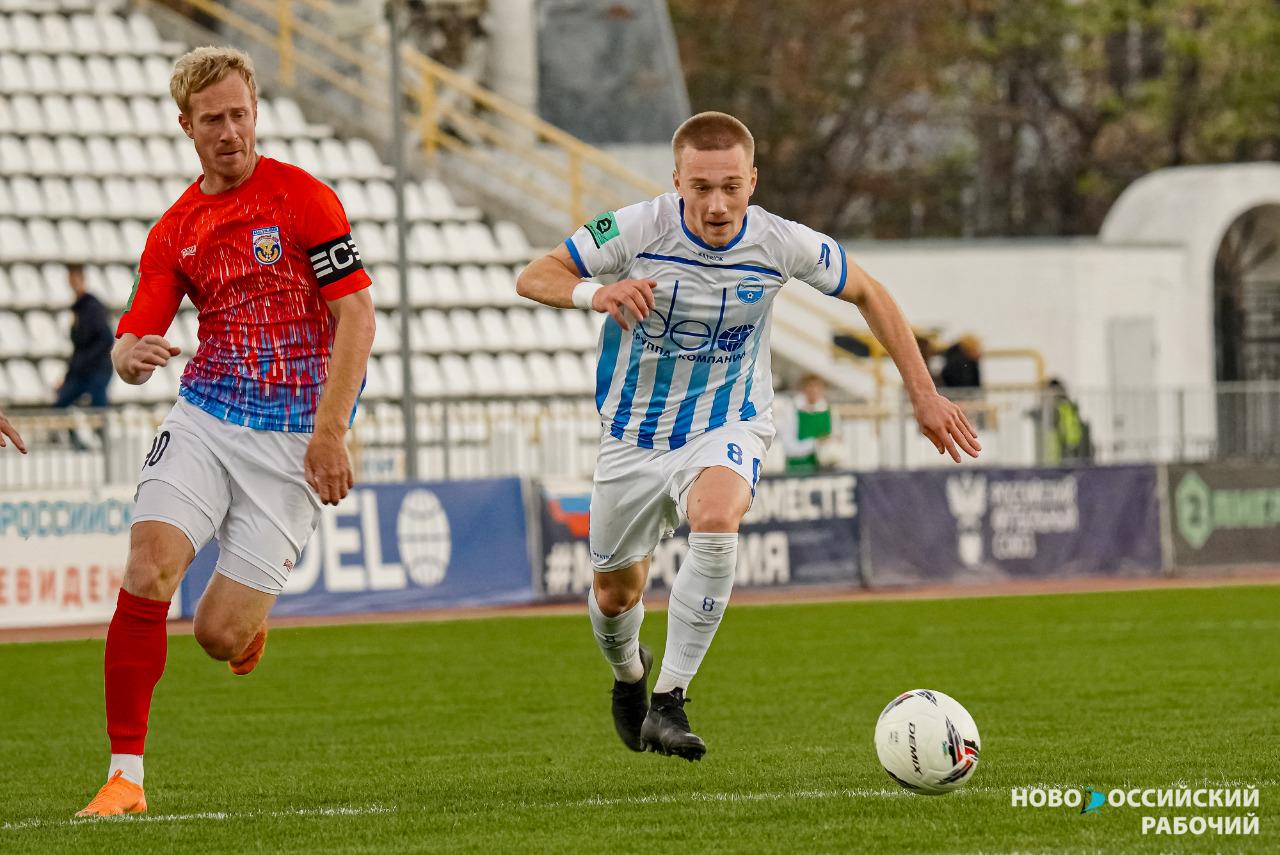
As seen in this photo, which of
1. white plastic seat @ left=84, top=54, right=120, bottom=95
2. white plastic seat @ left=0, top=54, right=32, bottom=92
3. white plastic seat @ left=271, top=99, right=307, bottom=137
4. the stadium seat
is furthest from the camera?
white plastic seat @ left=271, top=99, right=307, bottom=137

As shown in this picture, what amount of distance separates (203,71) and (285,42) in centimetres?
2089

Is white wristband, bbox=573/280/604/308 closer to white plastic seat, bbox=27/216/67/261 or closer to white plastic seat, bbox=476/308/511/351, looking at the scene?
white plastic seat, bbox=476/308/511/351

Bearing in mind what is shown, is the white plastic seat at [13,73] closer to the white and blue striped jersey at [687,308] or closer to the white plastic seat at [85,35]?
the white plastic seat at [85,35]

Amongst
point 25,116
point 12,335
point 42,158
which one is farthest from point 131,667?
point 25,116

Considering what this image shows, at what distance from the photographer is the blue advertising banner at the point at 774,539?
18.4 meters

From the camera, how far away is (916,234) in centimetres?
4666

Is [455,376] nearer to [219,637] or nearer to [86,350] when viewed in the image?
[86,350]

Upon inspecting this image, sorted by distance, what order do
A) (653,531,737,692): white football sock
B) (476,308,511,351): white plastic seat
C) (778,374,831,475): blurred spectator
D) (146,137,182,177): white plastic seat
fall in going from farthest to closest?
(146,137,182,177): white plastic seat
(476,308,511,351): white plastic seat
(778,374,831,475): blurred spectator
(653,531,737,692): white football sock

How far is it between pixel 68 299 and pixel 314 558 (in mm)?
6952

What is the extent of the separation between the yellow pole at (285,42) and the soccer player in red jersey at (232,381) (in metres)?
20.5

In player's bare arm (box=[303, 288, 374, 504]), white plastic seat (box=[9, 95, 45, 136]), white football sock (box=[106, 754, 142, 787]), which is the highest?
white plastic seat (box=[9, 95, 45, 136])

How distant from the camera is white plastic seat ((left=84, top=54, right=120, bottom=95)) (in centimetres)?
2616

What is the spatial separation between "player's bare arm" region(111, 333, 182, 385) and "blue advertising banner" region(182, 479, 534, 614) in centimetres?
1025

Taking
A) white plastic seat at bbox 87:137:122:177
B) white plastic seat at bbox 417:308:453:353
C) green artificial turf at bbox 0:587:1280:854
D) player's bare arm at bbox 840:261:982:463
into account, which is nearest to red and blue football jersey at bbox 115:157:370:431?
green artificial turf at bbox 0:587:1280:854
